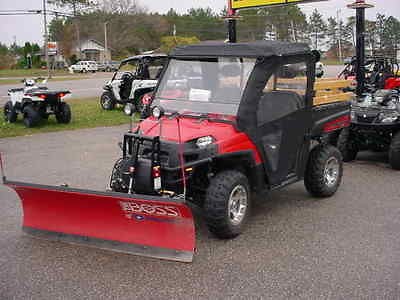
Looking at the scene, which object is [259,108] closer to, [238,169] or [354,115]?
[238,169]

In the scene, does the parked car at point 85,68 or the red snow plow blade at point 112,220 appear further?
the parked car at point 85,68

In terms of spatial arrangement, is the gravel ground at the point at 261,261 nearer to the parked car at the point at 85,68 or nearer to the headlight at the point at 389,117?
the headlight at the point at 389,117

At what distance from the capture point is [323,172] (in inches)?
256

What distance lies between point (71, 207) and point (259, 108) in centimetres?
224

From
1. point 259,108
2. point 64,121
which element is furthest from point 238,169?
point 64,121

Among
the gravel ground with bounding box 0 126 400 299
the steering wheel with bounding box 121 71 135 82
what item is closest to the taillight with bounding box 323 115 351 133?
the gravel ground with bounding box 0 126 400 299

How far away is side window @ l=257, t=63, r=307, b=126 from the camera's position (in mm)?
5648

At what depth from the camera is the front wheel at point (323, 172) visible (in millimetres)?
6473

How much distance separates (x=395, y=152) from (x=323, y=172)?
7.53 ft

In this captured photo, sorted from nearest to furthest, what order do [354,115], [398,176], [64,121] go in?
1. [398,176]
2. [354,115]
3. [64,121]

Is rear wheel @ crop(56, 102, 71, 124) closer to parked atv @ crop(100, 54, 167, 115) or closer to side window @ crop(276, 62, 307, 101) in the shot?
parked atv @ crop(100, 54, 167, 115)

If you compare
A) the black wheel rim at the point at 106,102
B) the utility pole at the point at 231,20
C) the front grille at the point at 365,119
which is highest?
the utility pole at the point at 231,20

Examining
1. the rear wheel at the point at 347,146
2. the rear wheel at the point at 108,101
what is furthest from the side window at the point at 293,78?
the rear wheel at the point at 108,101

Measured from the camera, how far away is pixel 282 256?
15.9 feet
